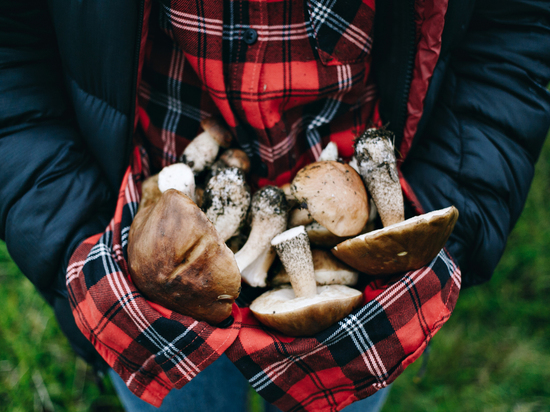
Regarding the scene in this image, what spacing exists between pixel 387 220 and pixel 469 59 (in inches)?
29.2

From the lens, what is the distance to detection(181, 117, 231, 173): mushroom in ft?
4.07

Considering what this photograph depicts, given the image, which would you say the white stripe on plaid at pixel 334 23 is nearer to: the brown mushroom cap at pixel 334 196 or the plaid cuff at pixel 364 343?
the brown mushroom cap at pixel 334 196

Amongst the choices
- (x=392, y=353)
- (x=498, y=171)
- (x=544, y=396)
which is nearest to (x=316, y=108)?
(x=498, y=171)

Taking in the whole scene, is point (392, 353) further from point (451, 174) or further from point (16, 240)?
point (16, 240)

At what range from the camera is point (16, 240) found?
3.71ft

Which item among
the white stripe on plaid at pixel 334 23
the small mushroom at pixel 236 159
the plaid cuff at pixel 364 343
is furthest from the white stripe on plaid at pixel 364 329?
the white stripe on plaid at pixel 334 23

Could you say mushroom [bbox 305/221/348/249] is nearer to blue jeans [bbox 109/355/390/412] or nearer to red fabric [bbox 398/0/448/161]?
red fabric [bbox 398/0/448/161]

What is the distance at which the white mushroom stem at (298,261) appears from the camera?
1073 mm

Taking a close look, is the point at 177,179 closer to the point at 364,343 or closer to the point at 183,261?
the point at 183,261

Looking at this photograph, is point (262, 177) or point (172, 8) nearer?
point (172, 8)

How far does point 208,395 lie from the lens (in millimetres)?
1410

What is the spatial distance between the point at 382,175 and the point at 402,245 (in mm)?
248

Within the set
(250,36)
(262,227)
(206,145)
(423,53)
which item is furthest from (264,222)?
(423,53)

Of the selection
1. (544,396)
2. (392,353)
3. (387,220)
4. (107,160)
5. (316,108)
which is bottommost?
(544,396)
